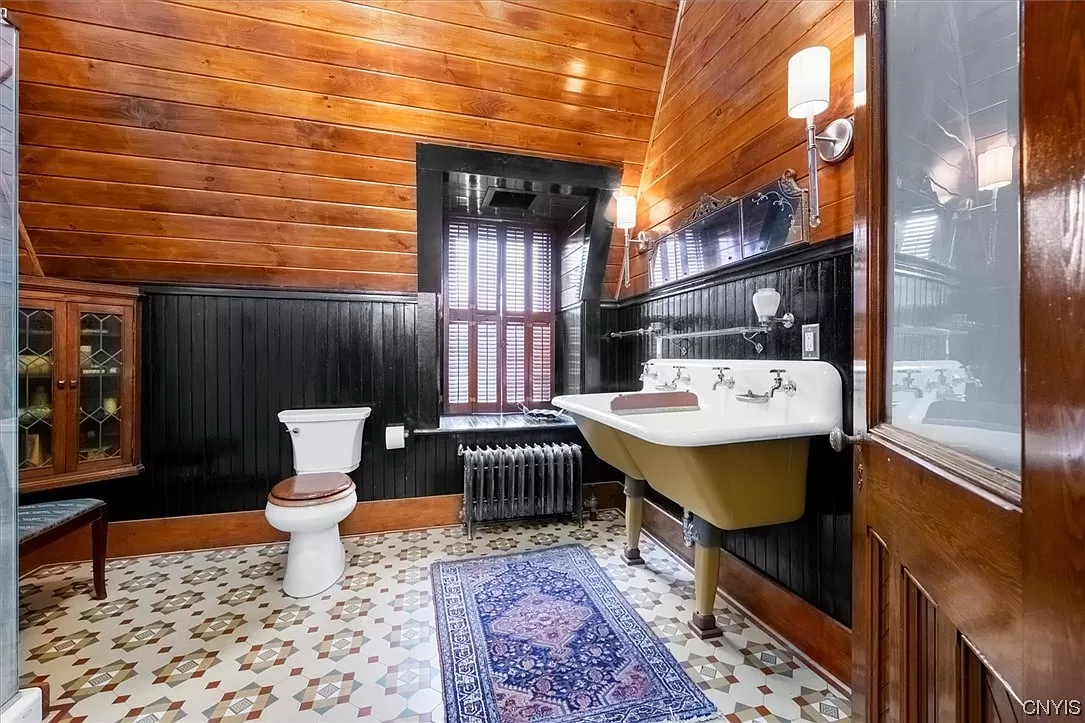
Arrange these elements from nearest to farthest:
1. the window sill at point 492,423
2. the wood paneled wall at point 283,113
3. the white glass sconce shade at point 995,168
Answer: the white glass sconce shade at point 995,168 < the wood paneled wall at point 283,113 < the window sill at point 492,423

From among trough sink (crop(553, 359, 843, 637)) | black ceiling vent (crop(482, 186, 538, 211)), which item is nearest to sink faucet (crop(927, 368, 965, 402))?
trough sink (crop(553, 359, 843, 637))

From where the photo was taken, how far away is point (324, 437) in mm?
2570

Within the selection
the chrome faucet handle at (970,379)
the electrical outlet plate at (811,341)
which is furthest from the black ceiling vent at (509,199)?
the chrome faucet handle at (970,379)

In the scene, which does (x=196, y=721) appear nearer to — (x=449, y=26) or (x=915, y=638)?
(x=915, y=638)

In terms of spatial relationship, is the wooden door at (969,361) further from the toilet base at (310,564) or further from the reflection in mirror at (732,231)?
the toilet base at (310,564)

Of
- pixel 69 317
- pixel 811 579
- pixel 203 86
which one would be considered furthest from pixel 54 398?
pixel 811 579

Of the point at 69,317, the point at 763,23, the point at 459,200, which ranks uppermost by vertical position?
the point at 763,23

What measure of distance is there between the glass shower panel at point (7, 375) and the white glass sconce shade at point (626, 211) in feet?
7.66

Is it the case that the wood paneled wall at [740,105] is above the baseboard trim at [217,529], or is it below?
above

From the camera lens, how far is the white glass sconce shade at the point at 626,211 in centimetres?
263

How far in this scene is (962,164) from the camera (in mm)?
679

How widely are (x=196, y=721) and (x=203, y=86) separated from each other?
2446 millimetres

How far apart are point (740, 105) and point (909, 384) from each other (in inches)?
60.3

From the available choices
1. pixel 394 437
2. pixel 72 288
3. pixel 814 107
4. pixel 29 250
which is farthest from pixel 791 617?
pixel 29 250
